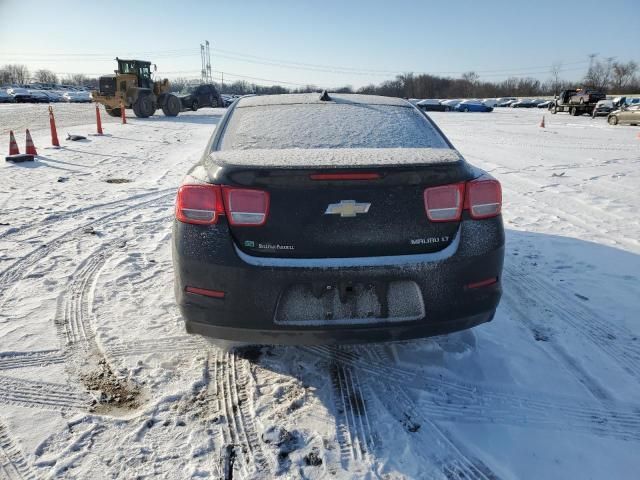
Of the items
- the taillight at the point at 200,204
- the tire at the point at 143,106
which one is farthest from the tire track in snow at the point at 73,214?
the tire at the point at 143,106

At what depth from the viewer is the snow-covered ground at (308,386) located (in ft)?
6.31

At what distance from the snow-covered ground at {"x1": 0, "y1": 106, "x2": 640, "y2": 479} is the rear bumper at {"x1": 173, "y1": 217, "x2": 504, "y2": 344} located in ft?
1.27

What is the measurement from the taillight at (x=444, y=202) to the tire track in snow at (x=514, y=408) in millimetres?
942

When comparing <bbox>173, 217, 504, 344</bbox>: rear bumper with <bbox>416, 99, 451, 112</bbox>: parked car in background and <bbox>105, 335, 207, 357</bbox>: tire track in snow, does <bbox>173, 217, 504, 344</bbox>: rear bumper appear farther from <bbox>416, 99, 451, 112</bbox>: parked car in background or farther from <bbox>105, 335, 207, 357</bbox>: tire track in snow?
<bbox>416, 99, 451, 112</bbox>: parked car in background

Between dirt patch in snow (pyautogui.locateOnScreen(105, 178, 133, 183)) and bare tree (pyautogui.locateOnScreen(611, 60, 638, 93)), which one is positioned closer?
dirt patch in snow (pyautogui.locateOnScreen(105, 178, 133, 183))

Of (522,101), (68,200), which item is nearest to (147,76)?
(68,200)

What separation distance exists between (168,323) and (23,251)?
7.64 ft

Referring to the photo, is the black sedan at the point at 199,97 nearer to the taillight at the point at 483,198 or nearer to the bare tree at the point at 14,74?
the taillight at the point at 483,198

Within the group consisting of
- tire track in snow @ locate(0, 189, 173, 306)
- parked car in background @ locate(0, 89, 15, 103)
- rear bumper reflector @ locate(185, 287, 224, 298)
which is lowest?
tire track in snow @ locate(0, 189, 173, 306)

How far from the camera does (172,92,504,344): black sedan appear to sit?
6.82 feet

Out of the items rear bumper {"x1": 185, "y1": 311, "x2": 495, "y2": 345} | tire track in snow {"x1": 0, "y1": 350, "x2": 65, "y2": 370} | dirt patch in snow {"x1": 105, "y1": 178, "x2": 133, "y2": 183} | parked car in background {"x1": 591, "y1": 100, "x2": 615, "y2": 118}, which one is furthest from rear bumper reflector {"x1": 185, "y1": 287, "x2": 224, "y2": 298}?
parked car in background {"x1": 591, "y1": 100, "x2": 615, "y2": 118}

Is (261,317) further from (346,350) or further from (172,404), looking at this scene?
(346,350)

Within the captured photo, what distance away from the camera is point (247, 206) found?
2.08 metres

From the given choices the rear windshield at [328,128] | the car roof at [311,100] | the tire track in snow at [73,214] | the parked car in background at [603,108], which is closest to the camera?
the rear windshield at [328,128]
